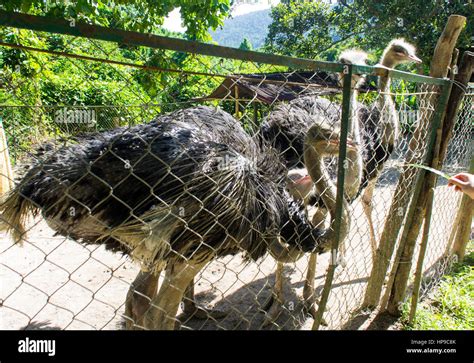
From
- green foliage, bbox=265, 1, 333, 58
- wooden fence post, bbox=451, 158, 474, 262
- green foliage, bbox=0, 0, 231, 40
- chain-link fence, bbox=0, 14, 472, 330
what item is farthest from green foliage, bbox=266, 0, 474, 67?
chain-link fence, bbox=0, 14, 472, 330

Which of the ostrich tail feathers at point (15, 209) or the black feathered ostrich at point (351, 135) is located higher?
the black feathered ostrich at point (351, 135)

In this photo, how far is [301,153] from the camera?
3.20 m

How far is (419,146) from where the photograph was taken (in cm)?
252

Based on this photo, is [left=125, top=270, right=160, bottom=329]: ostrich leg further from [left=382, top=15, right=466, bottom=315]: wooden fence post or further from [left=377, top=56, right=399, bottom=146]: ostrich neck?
[left=377, top=56, right=399, bottom=146]: ostrich neck

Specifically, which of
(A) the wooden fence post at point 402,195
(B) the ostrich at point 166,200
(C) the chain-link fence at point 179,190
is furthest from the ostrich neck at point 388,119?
(B) the ostrich at point 166,200

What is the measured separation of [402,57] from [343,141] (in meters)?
2.95

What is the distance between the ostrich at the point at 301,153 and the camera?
2.42m

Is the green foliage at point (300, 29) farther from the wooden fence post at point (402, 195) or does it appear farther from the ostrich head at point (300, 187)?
the ostrich head at point (300, 187)

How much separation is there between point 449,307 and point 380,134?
1310 millimetres

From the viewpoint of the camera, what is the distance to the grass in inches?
107

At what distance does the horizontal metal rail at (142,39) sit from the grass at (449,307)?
6.07 ft

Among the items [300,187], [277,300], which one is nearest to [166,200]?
[300,187]
